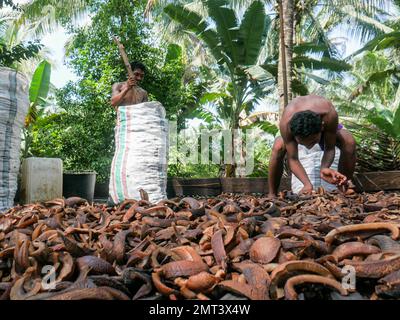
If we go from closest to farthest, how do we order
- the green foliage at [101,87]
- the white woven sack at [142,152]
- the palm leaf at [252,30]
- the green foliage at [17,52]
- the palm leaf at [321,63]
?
the white woven sack at [142,152], the green foliage at [17,52], the green foliage at [101,87], the palm leaf at [252,30], the palm leaf at [321,63]

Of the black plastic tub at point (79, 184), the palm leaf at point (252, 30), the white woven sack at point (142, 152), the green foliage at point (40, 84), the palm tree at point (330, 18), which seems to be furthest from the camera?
the palm tree at point (330, 18)

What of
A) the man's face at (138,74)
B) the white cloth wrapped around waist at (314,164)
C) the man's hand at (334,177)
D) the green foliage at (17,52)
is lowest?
the man's hand at (334,177)

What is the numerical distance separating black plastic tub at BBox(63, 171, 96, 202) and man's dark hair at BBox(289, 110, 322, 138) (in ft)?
8.93

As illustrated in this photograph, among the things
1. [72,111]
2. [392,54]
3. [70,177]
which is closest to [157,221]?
[70,177]

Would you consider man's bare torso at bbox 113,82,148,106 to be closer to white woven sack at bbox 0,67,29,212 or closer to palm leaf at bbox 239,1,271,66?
white woven sack at bbox 0,67,29,212

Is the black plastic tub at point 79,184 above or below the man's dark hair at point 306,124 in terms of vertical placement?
below

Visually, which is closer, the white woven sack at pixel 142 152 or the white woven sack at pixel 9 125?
the white woven sack at pixel 9 125

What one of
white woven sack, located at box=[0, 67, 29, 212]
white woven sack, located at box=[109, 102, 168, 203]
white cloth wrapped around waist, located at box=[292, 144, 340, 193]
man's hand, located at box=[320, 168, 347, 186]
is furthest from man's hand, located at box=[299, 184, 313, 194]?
white woven sack, located at box=[0, 67, 29, 212]

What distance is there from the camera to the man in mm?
3088

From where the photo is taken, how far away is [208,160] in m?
12.2

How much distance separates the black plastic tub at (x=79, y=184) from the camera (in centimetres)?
499

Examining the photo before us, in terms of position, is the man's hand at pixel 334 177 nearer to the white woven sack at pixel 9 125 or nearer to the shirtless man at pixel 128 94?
the shirtless man at pixel 128 94

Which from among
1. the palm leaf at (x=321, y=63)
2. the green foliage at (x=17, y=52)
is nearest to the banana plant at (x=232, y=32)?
the palm leaf at (x=321, y=63)
